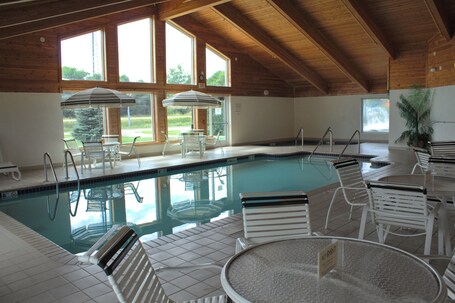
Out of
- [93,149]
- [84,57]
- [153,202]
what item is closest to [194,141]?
[93,149]

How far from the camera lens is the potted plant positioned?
11.3 metres

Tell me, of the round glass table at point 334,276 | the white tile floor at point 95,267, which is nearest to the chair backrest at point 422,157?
the white tile floor at point 95,267

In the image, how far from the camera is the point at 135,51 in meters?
11.8

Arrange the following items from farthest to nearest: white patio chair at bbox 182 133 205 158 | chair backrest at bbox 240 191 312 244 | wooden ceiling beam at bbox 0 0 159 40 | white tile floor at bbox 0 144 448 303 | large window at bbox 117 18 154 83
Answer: large window at bbox 117 18 154 83, white patio chair at bbox 182 133 205 158, wooden ceiling beam at bbox 0 0 159 40, white tile floor at bbox 0 144 448 303, chair backrest at bbox 240 191 312 244

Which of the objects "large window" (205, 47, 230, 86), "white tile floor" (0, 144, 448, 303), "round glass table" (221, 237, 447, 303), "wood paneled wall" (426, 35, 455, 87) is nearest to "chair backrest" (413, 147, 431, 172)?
"white tile floor" (0, 144, 448, 303)

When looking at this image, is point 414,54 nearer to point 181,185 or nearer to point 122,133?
point 181,185

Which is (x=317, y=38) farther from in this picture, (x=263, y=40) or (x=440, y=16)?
(x=440, y=16)

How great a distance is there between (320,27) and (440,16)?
11.3 feet

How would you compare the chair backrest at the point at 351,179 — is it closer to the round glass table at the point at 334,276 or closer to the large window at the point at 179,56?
the round glass table at the point at 334,276

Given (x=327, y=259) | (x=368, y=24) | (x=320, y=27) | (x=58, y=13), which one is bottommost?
(x=327, y=259)

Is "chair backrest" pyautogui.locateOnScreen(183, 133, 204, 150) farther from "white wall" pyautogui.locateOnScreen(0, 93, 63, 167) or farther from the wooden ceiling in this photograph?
the wooden ceiling

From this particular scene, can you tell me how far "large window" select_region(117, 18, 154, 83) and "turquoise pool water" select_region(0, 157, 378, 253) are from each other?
388cm

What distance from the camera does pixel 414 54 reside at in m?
12.0

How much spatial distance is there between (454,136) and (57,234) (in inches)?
378
